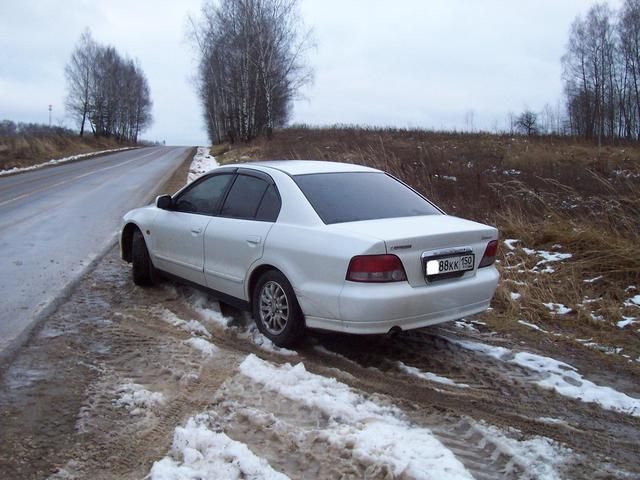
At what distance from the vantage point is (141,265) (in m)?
6.30

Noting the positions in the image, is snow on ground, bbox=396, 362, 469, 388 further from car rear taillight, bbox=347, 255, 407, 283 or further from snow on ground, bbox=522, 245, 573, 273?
snow on ground, bbox=522, 245, 573, 273

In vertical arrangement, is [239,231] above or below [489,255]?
above

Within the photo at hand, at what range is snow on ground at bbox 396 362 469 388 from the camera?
3990mm

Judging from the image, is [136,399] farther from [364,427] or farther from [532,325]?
[532,325]

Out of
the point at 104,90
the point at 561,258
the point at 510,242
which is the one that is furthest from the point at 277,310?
the point at 104,90

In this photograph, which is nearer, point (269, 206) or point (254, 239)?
point (254, 239)

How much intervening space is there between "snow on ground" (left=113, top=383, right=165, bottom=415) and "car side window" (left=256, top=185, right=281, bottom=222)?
169 cm

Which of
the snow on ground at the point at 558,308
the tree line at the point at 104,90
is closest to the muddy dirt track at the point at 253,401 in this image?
the snow on ground at the point at 558,308

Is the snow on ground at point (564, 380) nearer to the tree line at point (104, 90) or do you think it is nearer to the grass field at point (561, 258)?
the grass field at point (561, 258)

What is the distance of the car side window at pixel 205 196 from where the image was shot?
5.45 metres

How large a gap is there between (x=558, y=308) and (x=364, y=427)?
336 centimetres

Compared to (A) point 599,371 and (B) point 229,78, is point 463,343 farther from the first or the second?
(B) point 229,78

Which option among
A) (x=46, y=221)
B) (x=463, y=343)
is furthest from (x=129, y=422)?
(x=46, y=221)

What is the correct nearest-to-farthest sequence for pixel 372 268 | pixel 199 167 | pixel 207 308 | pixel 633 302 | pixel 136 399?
pixel 136 399, pixel 372 268, pixel 207 308, pixel 633 302, pixel 199 167
